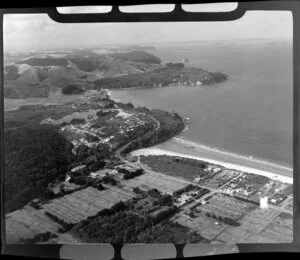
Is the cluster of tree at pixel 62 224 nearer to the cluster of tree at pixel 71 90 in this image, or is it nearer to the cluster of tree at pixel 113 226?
the cluster of tree at pixel 113 226

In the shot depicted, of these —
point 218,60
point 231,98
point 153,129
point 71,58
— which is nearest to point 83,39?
point 71,58

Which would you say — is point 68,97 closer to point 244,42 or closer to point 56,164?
point 56,164

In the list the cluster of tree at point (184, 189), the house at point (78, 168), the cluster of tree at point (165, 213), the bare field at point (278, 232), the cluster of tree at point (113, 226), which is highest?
the house at point (78, 168)

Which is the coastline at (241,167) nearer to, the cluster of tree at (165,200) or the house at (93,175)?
the cluster of tree at (165,200)

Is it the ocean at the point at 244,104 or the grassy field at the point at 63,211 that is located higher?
the ocean at the point at 244,104

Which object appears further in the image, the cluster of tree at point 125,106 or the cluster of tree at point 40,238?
the cluster of tree at point 125,106

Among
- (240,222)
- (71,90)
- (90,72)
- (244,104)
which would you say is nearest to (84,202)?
(71,90)

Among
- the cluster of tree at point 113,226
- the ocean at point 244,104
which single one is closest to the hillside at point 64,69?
the ocean at point 244,104

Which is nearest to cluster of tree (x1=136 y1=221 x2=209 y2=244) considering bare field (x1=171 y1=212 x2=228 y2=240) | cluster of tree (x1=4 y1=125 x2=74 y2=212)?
bare field (x1=171 y1=212 x2=228 y2=240)
